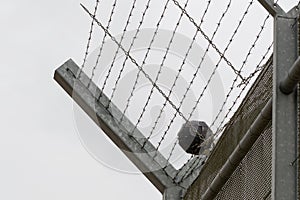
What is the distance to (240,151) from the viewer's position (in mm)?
4539

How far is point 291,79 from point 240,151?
763mm

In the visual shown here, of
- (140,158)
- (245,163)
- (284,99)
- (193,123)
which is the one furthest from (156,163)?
(284,99)

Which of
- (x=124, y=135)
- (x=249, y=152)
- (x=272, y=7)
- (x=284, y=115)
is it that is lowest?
(x=124, y=135)

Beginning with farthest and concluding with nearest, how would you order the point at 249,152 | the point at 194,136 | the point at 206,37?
1. the point at 194,136
2. the point at 206,37
3. the point at 249,152

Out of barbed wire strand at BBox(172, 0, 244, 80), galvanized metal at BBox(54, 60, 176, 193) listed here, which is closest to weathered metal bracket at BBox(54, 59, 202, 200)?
galvanized metal at BBox(54, 60, 176, 193)

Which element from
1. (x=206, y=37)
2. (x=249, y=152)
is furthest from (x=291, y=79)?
(x=206, y=37)

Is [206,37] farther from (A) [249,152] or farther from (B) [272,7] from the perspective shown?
(B) [272,7]

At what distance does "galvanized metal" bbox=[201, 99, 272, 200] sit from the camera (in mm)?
4133

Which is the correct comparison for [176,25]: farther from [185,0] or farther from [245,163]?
[245,163]

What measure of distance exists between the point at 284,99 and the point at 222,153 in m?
1.22

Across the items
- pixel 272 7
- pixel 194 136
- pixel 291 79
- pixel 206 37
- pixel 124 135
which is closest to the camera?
pixel 291 79

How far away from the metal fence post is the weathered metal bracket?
222cm

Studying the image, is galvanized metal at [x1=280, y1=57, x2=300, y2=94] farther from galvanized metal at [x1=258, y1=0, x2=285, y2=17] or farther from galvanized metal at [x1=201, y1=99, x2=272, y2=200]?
galvanized metal at [x1=258, y1=0, x2=285, y2=17]

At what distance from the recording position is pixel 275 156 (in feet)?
12.5
